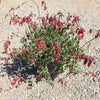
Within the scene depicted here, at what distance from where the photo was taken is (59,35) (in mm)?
3990

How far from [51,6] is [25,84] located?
549 centimetres

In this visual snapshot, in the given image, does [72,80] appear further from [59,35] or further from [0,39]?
[0,39]

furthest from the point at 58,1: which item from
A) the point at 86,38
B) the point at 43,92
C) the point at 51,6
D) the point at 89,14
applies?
the point at 43,92

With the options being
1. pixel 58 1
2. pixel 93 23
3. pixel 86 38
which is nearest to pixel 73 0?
pixel 58 1

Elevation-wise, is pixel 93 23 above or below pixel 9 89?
above

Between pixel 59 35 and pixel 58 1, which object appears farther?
pixel 58 1

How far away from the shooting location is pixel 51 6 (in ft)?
28.3

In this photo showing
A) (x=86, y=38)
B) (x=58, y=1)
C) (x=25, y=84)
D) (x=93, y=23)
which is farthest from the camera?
(x=58, y=1)

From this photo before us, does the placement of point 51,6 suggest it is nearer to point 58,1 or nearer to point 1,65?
point 58,1

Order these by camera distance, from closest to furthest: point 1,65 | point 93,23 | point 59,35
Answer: point 59,35
point 1,65
point 93,23

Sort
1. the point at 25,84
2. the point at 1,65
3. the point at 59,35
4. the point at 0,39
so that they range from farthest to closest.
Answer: the point at 0,39 → the point at 1,65 → the point at 25,84 → the point at 59,35

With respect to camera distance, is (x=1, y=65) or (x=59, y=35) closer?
(x=59, y=35)

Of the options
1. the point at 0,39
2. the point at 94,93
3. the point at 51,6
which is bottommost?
the point at 94,93

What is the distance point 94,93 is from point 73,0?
704 centimetres
